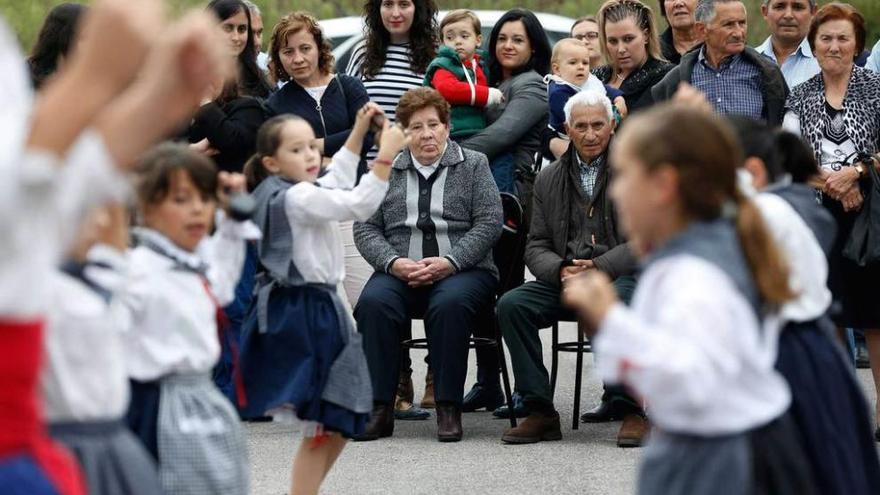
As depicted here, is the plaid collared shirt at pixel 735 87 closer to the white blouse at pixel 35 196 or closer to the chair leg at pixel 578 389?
the chair leg at pixel 578 389

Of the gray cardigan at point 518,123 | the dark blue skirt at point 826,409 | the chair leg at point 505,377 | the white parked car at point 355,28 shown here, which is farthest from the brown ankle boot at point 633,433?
the white parked car at point 355,28

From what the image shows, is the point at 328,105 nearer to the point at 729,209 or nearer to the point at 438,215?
the point at 438,215

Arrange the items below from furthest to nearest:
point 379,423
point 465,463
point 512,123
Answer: point 512,123, point 379,423, point 465,463

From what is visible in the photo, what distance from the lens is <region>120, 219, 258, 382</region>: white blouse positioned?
14.2ft

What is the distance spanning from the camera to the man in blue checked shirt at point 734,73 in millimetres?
7316

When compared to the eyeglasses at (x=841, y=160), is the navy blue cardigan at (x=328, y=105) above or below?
above

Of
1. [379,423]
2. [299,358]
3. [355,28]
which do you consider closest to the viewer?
[299,358]

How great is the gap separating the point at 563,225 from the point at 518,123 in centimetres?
88

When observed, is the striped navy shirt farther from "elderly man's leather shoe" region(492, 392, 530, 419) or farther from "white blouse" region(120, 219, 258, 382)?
"white blouse" region(120, 219, 258, 382)

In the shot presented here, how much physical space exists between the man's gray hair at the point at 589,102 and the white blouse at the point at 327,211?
1795 millimetres

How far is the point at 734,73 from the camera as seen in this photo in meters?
7.39

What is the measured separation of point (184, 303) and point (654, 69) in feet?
15.2

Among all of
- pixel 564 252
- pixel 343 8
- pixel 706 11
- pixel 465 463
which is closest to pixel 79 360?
pixel 465 463

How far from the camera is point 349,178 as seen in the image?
6039mm
